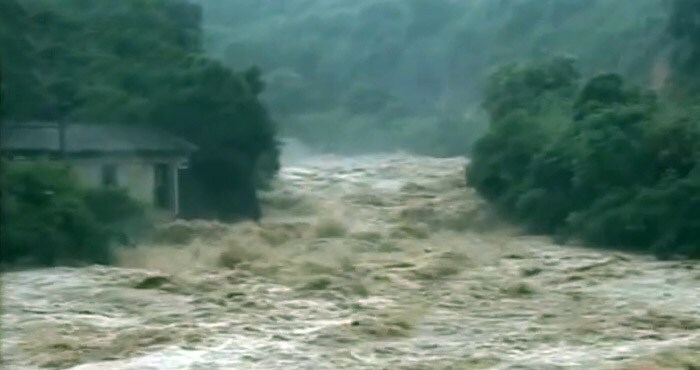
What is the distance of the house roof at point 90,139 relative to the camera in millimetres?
19703

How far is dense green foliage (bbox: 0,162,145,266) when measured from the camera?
1709 cm

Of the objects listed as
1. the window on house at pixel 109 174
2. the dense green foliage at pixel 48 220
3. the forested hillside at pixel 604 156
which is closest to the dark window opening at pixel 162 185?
the window on house at pixel 109 174

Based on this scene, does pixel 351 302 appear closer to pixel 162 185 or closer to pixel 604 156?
pixel 162 185

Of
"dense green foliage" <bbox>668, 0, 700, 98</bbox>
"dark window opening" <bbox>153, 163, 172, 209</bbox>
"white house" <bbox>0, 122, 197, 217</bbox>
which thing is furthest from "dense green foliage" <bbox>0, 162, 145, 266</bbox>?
"dense green foliage" <bbox>668, 0, 700, 98</bbox>

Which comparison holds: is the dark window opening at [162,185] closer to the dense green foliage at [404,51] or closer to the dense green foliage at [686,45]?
the dense green foliage at [404,51]

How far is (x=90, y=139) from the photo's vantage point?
20.8 meters

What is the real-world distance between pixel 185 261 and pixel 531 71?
10.6 meters

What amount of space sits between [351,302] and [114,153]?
6.77 m

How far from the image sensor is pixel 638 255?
65.2 ft

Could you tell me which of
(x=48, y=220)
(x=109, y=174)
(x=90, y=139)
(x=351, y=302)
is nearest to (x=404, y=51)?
(x=90, y=139)

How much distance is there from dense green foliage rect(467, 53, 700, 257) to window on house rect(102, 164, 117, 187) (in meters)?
6.47

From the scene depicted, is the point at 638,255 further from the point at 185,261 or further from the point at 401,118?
the point at 401,118

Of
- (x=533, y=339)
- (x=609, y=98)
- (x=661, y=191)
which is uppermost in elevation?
(x=609, y=98)

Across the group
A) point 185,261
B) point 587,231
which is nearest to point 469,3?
point 587,231
